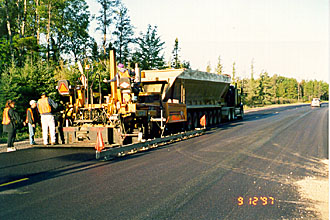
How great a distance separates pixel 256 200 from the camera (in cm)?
543

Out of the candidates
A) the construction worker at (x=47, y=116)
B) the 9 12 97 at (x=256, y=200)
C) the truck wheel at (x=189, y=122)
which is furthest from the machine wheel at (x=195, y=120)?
the 9 12 97 at (x=256, y=200)

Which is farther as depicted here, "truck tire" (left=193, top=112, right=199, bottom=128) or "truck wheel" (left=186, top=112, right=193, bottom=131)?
"truck tire" (left=193, top=112, right=199, bottom=128)

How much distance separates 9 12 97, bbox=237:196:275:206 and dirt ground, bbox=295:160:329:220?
632 millimetres

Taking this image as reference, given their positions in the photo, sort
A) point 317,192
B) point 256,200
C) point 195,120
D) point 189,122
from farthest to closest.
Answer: point 195,120 < point 189,122 < point 317,192 < point 256,200

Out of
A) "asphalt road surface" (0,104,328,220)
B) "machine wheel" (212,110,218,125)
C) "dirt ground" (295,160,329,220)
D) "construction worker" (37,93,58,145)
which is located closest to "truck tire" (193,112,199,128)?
"machine wheel" (212,110,218,125)

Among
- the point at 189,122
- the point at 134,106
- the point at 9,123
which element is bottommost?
the point at 189,122

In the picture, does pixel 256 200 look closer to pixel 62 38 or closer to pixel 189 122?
pixel 189 122

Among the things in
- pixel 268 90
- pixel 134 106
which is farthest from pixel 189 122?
pixel 268 90

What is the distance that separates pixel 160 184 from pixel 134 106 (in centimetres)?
491

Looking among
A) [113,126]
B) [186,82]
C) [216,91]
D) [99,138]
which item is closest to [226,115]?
[216,91]

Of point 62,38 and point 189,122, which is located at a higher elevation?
point 62,38

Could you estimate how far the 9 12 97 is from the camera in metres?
5.25

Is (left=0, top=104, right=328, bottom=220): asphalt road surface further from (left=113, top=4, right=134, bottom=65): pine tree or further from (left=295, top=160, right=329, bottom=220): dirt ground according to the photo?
(left=113, top=4, right=134, bottom=65): pine tree

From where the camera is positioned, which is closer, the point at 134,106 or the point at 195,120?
the point at 134,106
